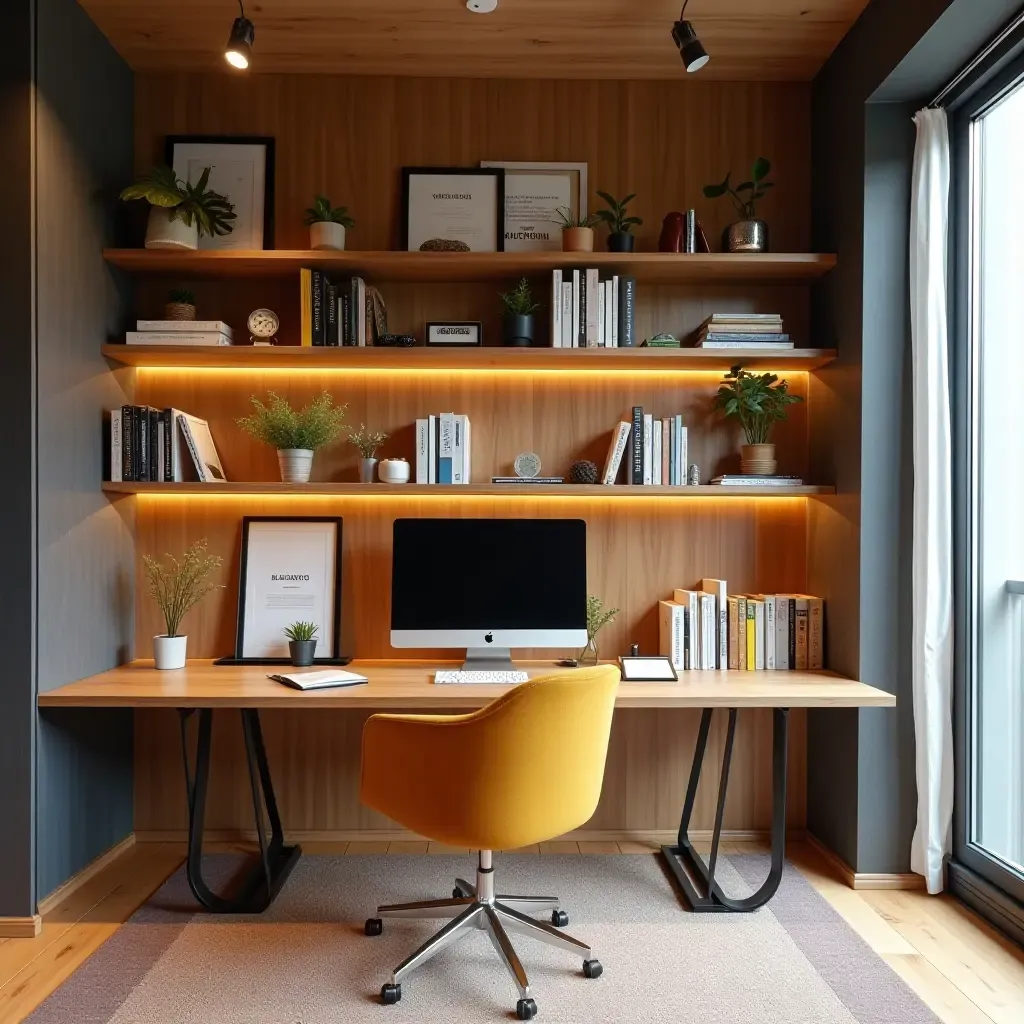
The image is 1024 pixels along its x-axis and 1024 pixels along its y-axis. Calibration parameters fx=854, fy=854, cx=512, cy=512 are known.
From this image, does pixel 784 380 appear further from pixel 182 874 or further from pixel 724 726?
pixel 182 874

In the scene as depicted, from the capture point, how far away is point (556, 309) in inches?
116

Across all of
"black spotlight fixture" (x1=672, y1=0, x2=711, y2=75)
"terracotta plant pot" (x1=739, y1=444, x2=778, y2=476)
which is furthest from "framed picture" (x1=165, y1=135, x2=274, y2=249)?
"terracotta plant pot" (x1=739, y1=444, x2=778, y2=476)

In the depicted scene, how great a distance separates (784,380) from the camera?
319 cm

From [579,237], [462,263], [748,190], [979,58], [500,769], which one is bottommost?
[500,769]

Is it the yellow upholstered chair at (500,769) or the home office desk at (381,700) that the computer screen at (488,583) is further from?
the yellow upholstered chair at (500,769)

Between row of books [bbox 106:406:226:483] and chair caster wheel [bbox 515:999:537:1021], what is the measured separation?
189 cm

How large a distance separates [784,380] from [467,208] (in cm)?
134

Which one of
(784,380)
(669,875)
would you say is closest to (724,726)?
(669,875)

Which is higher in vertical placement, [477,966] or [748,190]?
[748,190]

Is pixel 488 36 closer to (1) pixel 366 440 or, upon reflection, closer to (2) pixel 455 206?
(2) pixel 455 206

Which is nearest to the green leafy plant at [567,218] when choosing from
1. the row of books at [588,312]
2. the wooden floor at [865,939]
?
the row of books at [588,312]

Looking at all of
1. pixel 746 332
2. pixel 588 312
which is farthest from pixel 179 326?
pixel 746 332

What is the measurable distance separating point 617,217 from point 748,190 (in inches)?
21.1

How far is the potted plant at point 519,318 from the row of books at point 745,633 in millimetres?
1088
